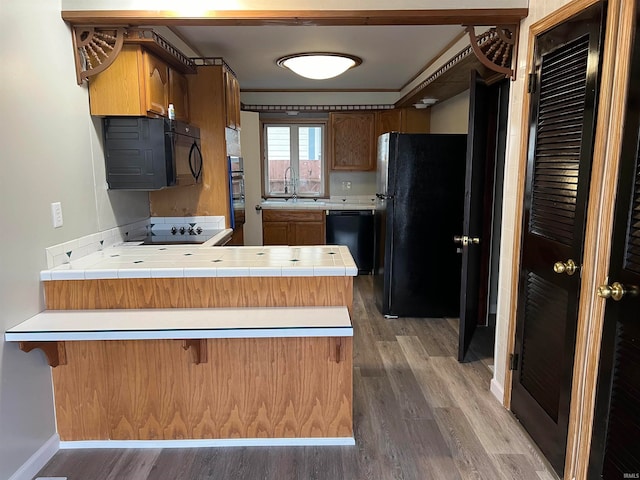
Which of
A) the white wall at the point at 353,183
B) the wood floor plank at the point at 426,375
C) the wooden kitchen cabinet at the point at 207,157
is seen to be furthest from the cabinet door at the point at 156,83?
the white wall at the point at 353,183

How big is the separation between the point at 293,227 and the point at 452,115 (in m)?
2.32

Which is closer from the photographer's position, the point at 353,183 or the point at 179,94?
the point at 179,94

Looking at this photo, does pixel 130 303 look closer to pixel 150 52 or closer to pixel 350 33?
pixel 150 52

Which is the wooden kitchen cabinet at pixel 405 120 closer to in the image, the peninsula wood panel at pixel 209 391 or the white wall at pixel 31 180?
the white wall at pixel 31 180

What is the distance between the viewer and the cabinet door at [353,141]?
5738 mm

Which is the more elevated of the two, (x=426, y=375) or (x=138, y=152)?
(x=138, y=152)

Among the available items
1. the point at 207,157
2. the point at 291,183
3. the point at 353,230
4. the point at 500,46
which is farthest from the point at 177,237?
the point at 291,183

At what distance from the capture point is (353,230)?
555 centimetres

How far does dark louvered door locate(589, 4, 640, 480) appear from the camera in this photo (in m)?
1.45

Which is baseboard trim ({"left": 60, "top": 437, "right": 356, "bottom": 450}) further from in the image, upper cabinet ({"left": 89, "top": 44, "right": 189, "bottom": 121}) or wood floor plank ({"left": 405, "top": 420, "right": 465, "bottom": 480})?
upper cabinet ({"left": 89, "top": 44, "right": 189, "bottom": 121})

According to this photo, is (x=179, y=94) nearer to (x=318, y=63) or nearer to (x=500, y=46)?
(x=318, y=63)

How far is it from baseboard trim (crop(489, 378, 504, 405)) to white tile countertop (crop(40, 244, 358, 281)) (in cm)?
124

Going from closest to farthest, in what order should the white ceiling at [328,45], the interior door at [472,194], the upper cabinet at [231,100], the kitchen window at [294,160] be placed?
the interior door at [472,194], the white ceiling at [328,45], the upper cabinet at [231,100], the kitchen window at [294,160]

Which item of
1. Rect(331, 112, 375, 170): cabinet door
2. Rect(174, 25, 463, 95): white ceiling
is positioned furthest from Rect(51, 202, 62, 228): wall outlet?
Rect(331, 112, 375, 170): cabinet door
